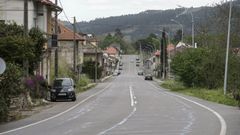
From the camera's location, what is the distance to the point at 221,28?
60188 mm

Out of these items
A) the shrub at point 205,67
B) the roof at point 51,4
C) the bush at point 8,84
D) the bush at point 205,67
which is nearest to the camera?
the bush at point 8,84

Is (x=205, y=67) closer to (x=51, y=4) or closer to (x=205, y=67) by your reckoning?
(x=205, y=67)

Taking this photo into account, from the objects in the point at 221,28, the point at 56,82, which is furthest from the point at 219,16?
the point at 56,82

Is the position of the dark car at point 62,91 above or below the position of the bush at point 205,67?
below

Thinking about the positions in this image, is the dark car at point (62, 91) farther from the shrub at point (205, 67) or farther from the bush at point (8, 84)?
the bush at point (8, 84)

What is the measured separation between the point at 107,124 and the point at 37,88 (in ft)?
65.7

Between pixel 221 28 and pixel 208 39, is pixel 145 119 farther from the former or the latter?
pixel 208 39

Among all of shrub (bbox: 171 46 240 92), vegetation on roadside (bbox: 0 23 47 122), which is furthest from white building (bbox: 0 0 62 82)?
shrub (bbox: 171 46 240 92)

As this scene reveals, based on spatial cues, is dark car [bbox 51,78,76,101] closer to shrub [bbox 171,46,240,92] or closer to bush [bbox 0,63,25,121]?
shrub [bbox 171,46,240,92]

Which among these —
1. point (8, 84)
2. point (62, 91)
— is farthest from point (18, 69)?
point (62, 91)

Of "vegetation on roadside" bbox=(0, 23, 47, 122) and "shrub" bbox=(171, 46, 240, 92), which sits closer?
"vegetation on roadside" bbox=(0, 23, 47, 122)

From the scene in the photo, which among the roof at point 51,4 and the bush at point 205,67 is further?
the bush at point 205,67

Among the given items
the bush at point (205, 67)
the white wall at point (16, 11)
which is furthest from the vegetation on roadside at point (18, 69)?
the bush at point (205, 67)

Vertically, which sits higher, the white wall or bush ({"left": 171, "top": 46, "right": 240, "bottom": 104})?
the white wall
